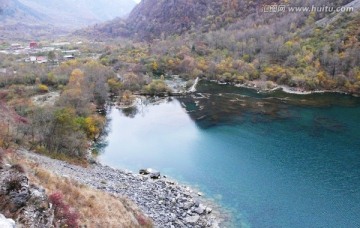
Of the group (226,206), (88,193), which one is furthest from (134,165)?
(88,193)

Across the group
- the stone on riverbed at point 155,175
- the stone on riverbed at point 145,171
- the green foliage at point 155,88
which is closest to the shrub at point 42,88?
the green foliage at point 155,88

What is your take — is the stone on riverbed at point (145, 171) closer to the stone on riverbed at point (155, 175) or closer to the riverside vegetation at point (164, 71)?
the stone on riverbed at point (155, 175)

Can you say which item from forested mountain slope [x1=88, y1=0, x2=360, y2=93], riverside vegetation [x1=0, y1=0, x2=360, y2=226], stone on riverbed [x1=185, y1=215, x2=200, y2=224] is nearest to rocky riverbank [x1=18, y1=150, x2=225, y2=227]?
stone on riverbed [x1=185, y1=215, x2=200, y2=224]

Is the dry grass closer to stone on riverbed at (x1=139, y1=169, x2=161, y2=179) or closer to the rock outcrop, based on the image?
the rock outcrop

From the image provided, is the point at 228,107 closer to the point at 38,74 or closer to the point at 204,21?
the point at 38,74

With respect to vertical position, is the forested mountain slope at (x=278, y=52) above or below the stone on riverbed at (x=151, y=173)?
above

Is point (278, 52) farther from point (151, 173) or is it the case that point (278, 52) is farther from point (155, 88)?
point (151, 173)

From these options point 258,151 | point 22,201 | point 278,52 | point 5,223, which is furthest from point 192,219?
point 278,52
